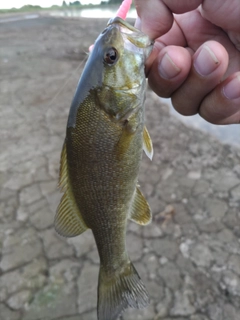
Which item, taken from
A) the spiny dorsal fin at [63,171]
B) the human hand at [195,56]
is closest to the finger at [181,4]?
the human hand at [195,56]

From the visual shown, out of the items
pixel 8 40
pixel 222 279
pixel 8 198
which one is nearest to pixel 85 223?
pixel 222 279

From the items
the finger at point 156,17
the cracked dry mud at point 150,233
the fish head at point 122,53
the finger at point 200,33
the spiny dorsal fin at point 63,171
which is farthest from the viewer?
the cracked dry mud at point 150,233

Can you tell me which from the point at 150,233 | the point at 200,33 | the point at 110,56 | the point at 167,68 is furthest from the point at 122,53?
the point at 150,233

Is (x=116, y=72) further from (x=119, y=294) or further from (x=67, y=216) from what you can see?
(x=119, y=294)

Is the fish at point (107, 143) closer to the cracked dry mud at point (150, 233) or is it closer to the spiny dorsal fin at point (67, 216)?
the spiny dorsal fin at point (67, 216)

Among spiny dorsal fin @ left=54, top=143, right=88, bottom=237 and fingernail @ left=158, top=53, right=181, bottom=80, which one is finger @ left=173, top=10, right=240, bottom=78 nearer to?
fingernail @ left=158, top=53, right=181, bottom=80

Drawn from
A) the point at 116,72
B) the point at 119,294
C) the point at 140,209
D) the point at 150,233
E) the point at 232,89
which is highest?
the point at 116,72
